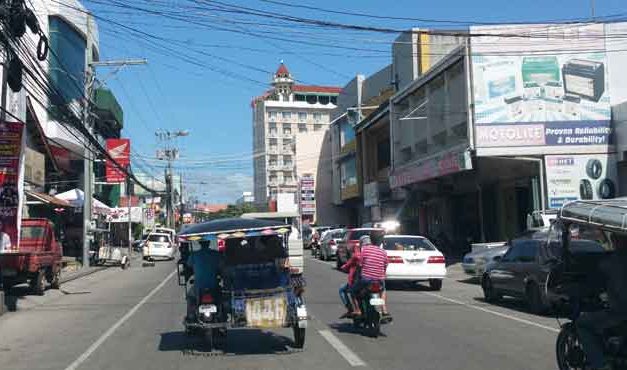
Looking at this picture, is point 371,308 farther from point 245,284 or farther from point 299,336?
point 245,284

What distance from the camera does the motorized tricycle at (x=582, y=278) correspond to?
6.94 meters

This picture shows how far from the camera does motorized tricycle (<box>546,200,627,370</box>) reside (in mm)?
6938

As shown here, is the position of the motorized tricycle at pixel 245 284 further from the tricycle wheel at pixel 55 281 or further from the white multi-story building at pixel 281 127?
the white multi-story building at pixel 281 127

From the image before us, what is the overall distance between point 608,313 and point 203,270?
18.3ft

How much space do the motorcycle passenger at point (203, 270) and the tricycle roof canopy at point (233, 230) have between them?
0.26m

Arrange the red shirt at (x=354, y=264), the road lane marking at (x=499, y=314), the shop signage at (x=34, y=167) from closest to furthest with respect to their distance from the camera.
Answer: the red shirt at (x=354, y=264)
the road lane marking at (x=499, y=314)
the shop signage at (x=34, y=167)

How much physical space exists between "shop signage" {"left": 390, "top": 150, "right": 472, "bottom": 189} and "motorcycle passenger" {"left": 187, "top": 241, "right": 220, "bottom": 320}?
1959cm

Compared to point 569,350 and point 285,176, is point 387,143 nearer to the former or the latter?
point 569,350

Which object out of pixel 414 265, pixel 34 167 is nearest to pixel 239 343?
pixel 414 265

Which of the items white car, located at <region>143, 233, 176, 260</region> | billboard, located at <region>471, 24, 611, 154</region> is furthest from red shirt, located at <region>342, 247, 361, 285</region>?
white car, located at <region>143, 233, 176, 260</region>

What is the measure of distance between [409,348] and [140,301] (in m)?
9.69

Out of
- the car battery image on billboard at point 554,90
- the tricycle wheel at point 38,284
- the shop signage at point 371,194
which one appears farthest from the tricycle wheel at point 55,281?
the shop signage at point 371,194

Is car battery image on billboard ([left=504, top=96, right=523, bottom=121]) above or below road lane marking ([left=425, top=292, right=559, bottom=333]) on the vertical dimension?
above

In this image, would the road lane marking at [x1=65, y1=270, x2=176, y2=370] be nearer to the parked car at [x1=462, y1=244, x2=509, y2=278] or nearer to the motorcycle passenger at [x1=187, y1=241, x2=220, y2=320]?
the motorcycle passenger at [x1=187, y1=241, x2=220, y2=320]
